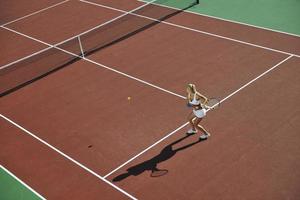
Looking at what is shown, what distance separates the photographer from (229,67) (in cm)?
1717

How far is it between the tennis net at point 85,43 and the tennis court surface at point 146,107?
2.1 inches

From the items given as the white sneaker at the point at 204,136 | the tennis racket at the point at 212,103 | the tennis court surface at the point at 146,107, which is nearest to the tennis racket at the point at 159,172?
the tennis court surface at the point at 146,107

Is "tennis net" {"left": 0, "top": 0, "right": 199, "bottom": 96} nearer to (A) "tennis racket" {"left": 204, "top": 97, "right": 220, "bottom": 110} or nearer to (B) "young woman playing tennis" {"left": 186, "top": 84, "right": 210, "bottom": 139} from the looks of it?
(A) "tennis racket" {"left": 204, "top": 97, "right": 220, "bottom": 110}

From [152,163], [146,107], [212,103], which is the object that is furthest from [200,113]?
[146,107]

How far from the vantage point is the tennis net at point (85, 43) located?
18.6 meters

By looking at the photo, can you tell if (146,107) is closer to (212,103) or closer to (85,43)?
(212,103)

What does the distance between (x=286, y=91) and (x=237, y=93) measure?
5.03 feet

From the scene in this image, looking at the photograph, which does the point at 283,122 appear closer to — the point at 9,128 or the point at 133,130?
the point at 133,130

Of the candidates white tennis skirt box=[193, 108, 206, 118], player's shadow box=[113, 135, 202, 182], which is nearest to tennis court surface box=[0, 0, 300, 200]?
player's shadow box=[113, 135, 202, 182]

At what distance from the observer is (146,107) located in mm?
15625

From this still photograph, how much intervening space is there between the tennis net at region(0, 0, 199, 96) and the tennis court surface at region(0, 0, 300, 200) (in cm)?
5

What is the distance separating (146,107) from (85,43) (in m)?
5.92

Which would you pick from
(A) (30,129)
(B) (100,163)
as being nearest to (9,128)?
(A) (30,129)

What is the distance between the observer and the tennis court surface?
12.5 metres
